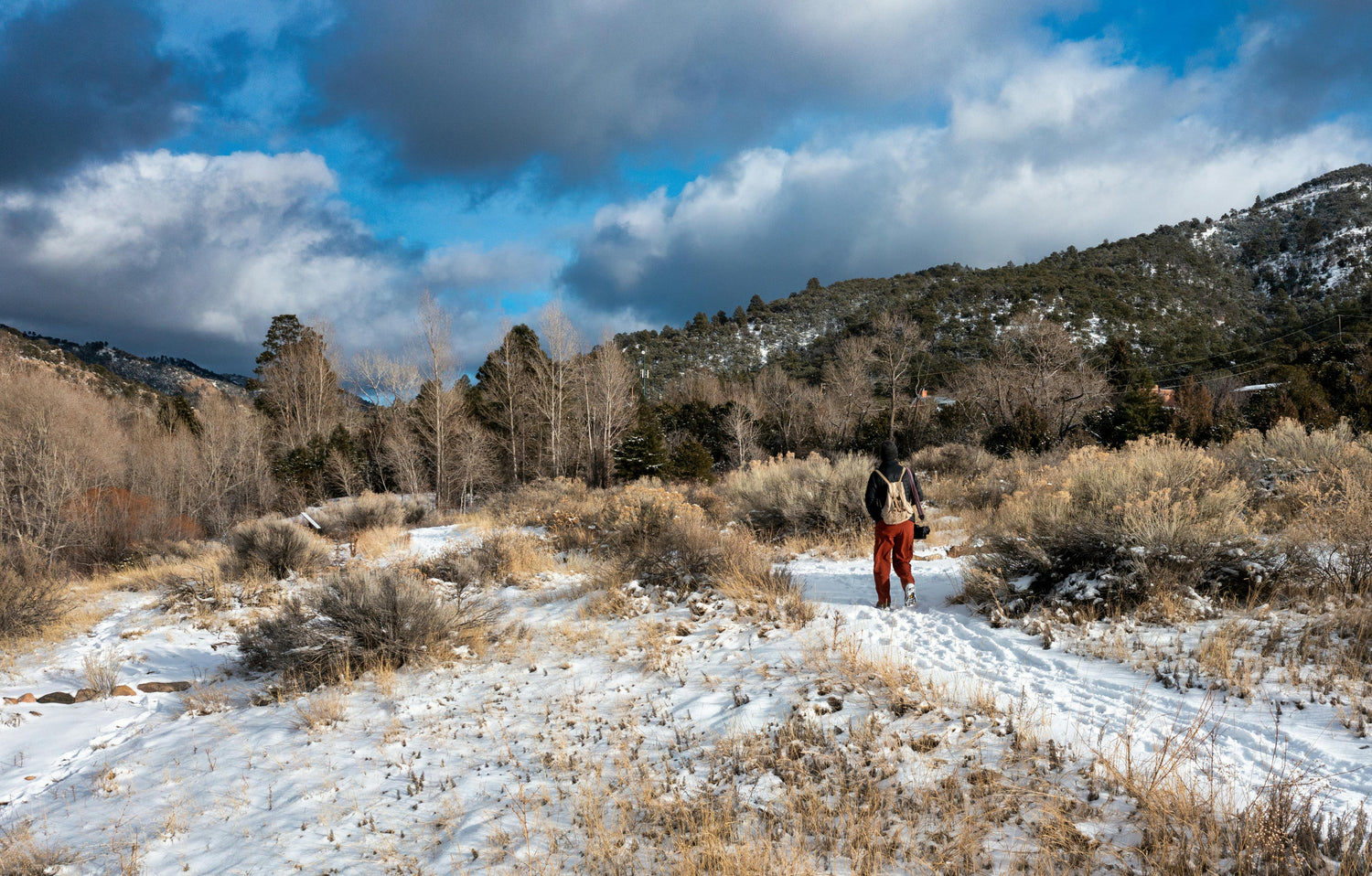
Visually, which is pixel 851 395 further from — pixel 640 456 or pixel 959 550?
pixel 959 550

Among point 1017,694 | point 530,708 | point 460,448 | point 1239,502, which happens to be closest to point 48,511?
point 460,448

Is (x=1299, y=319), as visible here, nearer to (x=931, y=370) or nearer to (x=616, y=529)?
(x=931, y=370)

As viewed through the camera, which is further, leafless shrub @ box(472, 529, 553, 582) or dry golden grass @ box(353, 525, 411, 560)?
dry golden grass @ box(353, 525, 411, 560)

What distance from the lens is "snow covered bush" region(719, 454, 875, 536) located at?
11.6 m

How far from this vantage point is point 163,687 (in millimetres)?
6367

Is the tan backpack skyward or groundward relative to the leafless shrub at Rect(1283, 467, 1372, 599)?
skyward

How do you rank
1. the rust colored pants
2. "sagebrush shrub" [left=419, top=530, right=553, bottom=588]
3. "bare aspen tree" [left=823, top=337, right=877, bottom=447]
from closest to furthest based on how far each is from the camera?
the rust colored pants → "sagebrush shrub" [left=419, top=530, right=553, bottom=588] → "bare aspen tree" [left=823, top=337, right=877, bottom=447]

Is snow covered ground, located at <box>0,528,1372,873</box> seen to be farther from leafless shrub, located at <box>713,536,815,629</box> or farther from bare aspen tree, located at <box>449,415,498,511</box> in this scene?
bare aspen tree, located at <box>449,415,498,511</box>

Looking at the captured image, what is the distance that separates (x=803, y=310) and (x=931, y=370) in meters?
24.1

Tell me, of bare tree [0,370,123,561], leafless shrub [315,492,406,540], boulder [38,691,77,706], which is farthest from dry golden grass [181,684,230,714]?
bare tree [0,370,123,561]

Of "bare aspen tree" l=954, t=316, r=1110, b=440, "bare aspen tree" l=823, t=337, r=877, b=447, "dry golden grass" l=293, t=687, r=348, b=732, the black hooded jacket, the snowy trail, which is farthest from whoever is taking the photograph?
"bare aspen tree" l=823, t=337, r=877, b=447

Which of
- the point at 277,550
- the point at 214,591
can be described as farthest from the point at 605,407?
the point at 214,591

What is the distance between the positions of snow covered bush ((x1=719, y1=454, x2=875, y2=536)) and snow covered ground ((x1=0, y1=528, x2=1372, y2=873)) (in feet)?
15.5

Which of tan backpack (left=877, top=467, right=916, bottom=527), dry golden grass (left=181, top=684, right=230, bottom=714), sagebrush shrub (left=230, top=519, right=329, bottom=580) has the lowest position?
dry golden grass (left=181, top=684, right=230, bottom=714)
